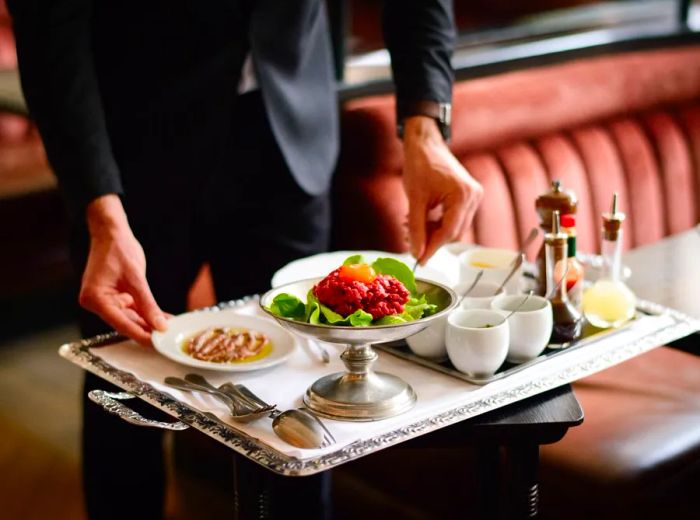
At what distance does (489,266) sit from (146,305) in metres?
0.55

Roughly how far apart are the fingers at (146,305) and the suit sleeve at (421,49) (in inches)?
22.6

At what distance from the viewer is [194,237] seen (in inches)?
69.5

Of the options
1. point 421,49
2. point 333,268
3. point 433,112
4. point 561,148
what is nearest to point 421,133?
point 433,112

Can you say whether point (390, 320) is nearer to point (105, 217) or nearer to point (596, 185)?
point (105, 217)

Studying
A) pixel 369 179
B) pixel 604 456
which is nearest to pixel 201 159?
pixel 369 179

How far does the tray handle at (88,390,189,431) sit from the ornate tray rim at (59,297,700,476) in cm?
2

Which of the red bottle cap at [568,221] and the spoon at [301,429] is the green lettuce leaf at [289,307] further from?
the red bottle cap at [568,221]

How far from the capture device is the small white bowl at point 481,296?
54.4 inches

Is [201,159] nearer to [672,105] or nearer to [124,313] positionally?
[124,313]

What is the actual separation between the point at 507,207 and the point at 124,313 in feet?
4.56

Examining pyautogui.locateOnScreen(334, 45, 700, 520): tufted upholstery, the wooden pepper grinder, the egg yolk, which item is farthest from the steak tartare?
pyautogui.locateOnScreen(334, 45, 700, 520): tufted upholstery

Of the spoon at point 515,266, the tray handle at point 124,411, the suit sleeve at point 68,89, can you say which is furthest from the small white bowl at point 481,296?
the suit sleeve at point 68,89

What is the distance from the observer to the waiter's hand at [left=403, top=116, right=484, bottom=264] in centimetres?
150

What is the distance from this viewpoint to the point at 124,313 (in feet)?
4.54
